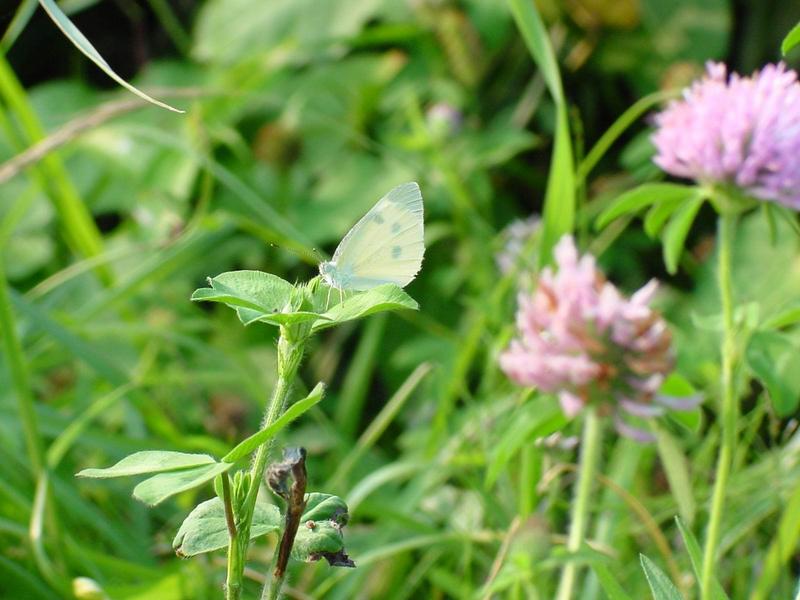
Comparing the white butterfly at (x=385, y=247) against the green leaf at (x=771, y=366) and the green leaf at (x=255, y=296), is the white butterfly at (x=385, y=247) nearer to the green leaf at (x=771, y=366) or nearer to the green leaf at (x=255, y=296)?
the green leaf at (x=255, y=296)

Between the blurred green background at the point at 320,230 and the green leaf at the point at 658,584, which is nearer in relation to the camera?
the green leaf at the point at 658,584

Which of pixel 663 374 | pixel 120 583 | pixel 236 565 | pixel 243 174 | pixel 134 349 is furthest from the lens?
pixel 243 174

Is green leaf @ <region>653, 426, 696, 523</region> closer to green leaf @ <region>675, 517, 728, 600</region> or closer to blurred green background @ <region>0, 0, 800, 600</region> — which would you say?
blurred green background @ <region>0, 0, 800, 600</region>

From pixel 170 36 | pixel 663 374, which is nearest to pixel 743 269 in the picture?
pixel 663 374

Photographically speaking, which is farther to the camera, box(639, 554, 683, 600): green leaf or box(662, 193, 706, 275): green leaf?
box(662, 193, 706, 275): green leaf

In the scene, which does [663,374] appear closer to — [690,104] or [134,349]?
[690,104]

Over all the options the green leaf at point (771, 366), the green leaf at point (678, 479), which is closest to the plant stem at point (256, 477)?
the green leaf at point (771, 366)

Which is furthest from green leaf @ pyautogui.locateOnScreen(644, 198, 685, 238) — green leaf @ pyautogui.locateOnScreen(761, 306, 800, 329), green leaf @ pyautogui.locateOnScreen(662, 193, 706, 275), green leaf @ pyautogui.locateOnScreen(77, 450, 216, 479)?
green leaf @ pyautogui.locateOnScreen(77, 450, 216, 479)
